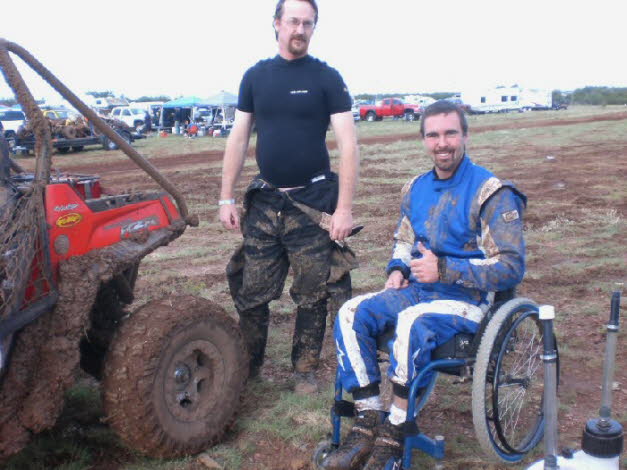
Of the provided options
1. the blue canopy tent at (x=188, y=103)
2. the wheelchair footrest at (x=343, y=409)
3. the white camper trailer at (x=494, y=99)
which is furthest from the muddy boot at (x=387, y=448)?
the white camper trailer at (x=494, y=99)

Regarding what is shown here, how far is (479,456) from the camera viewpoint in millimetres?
3508

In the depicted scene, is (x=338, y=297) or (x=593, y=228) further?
(x=593, y=228)

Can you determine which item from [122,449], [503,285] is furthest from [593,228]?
[122,449]

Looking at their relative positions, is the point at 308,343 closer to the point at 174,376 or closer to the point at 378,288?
the point at 174,376

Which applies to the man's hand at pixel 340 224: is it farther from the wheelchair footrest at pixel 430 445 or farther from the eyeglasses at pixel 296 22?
the wheelchair footrest at pixel 430 445

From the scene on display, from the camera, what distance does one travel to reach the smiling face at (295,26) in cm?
386

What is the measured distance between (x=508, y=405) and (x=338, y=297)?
114cm

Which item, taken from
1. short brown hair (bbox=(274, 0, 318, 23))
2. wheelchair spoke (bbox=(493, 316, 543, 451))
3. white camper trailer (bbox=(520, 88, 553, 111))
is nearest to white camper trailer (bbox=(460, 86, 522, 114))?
white camper trailer (bbox=(520, 88, 553, 111))

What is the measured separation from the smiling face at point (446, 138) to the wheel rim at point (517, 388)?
795 mm

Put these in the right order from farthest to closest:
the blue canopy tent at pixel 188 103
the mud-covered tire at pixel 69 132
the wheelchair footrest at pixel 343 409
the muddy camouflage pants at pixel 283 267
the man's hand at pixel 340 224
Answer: the blue canopy tent at pixel 188 103, the mud-covered tire at pixel 69 132, the muddy camouflage pants at pixel 283 267, the man's hand at pixel 340 224, the wheelchair footrest at pixel 343 409

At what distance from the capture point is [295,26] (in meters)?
3.88

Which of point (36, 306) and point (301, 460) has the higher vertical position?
point (36, 306)

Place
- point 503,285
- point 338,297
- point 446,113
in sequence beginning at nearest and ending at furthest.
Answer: point 503,285 → point 446,113 → point 338,297

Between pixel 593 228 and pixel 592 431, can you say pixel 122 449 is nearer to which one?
pixel 592 431
